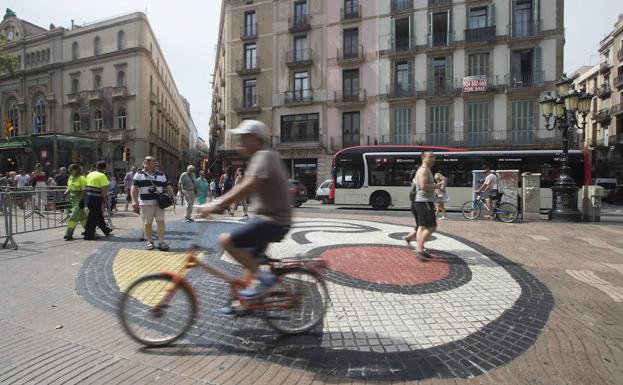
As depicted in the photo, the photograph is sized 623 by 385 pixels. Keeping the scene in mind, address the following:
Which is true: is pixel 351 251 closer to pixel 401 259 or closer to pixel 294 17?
pixel 401 259

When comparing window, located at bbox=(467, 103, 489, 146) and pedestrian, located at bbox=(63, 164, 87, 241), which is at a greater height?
window, located at bbox=(467, 103, 489, 146)

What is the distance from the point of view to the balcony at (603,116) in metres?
40.6

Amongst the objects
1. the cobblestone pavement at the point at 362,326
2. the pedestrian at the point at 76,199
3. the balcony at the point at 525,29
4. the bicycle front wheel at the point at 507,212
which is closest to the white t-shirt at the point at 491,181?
the bicycle front wheel at the point at 507,212

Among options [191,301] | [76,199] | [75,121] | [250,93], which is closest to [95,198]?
[76,199]

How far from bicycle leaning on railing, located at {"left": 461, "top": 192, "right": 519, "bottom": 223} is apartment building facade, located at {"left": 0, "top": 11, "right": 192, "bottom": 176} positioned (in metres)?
32.7

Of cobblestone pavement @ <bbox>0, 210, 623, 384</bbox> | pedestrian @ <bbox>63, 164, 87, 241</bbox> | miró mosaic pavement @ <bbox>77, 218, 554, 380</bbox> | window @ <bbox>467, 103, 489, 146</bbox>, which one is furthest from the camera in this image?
window @ <bbox>467, 103, 489, 146</bbox>

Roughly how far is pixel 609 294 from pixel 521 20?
2933 cm

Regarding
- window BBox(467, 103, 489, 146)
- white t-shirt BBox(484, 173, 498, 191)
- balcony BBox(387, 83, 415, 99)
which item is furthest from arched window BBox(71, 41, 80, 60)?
white t-shirt BBox(484, 173, 498, 191)

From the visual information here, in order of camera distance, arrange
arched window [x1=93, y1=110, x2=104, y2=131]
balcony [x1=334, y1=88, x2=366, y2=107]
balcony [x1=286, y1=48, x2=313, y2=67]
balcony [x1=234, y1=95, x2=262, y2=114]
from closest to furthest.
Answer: balcony [x1=334, y1=88, x2=366, y2=107], balcony [x1=286, y1=48, x2=313, y2=67], balcony [x1=234, y1=95, x2=262, y2=114], arched window [x1=93, y1=110, x2=104, y2=131]

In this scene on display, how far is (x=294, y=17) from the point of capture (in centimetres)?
3244

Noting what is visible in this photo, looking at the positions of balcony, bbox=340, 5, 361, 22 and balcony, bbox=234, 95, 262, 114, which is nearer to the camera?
balcony, bbox=340, 5, 361, 22

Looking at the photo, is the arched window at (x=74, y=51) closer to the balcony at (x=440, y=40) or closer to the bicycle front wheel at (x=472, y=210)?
the balcony at (x=440, y=40)

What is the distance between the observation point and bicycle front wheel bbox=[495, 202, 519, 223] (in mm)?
11641

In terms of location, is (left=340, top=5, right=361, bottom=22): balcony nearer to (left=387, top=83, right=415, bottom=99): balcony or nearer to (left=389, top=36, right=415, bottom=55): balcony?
(left=389, top=36, right=415, bottom=55): balcony
